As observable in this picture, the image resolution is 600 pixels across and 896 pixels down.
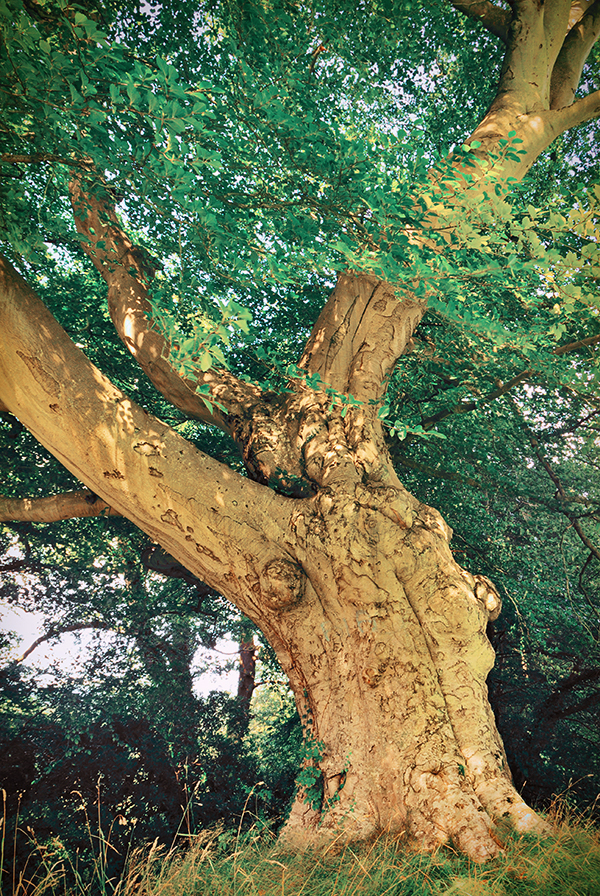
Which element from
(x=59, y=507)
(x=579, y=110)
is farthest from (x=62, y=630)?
(x=579, y=110)

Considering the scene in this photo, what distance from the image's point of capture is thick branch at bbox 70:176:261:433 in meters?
5.12

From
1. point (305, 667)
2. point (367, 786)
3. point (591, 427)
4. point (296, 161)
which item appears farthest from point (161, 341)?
point (591, 427)

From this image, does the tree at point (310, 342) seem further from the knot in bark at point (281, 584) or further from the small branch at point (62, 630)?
the small branch at point (62, 630)

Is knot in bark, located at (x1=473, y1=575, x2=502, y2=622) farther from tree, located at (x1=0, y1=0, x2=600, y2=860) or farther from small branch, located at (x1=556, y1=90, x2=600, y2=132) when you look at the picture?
small branch, located at (x1=556, y1=90, x2=600, y2=132)

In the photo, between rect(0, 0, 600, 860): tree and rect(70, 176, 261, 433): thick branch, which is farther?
rect(70, 176, 261, 433): thick branch

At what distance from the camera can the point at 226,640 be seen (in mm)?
9695

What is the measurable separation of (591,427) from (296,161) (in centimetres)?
562

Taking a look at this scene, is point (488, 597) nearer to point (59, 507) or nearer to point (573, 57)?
point (59, 507)

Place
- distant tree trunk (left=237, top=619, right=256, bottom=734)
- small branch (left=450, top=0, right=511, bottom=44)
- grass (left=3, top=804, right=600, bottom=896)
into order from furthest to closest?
distant tree trunk (left=237, top=619, right=256, bottom=734) < small branch (left=450, top=0, right=511, bottom=44) < grass (left=3, top=804, right=600, bottom=896)

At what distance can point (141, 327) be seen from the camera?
17.3ft

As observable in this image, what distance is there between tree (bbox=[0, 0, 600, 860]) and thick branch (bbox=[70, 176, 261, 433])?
0.10 feet

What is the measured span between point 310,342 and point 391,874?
4.44 meters

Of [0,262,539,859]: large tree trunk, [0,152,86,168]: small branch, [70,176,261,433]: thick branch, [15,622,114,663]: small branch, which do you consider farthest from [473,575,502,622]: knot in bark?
[15,622,114,663]: small branch

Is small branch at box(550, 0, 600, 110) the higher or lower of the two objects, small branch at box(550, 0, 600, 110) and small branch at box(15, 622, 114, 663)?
the higher
